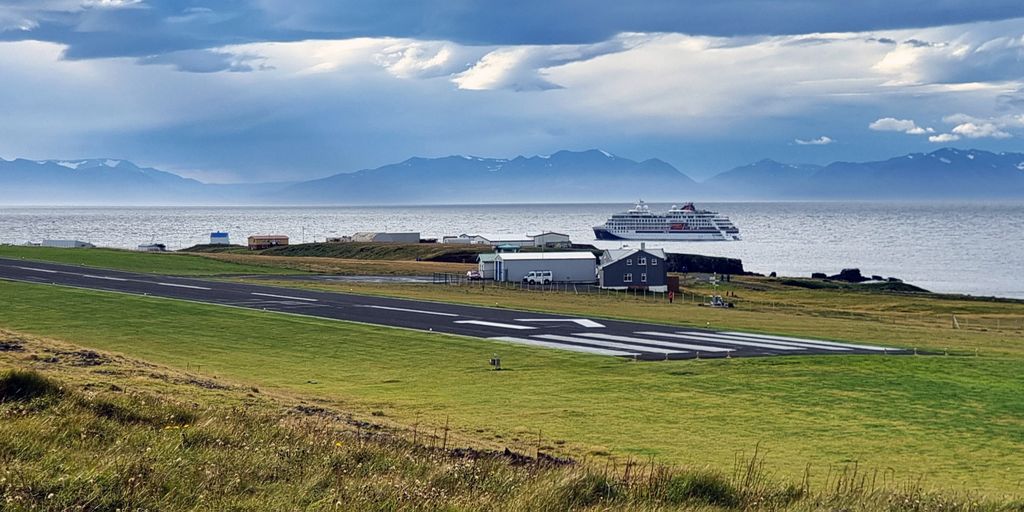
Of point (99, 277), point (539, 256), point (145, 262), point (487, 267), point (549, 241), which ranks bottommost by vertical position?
point (99, 277)

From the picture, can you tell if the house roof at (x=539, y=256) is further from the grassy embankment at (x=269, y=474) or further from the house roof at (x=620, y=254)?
the grassy embankment at (x=269, y=474)

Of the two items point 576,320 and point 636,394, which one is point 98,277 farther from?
point 636,394

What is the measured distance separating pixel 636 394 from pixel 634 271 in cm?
5709

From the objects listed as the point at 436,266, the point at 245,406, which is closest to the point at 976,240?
the point at 436,266

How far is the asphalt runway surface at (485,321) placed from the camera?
124ft

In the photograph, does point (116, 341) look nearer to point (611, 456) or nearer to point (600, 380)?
point (600, 380)

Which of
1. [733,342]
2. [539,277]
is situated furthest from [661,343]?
[539,277]

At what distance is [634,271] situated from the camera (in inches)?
3292

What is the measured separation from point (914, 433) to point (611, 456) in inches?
339

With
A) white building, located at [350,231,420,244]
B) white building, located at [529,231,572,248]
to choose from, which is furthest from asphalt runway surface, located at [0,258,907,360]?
white building, located at [529,231,572,248]

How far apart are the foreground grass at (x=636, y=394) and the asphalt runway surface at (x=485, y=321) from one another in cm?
257

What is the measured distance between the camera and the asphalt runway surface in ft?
124

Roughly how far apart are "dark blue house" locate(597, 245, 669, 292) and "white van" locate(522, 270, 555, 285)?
449 centimetres

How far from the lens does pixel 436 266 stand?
110 metres
